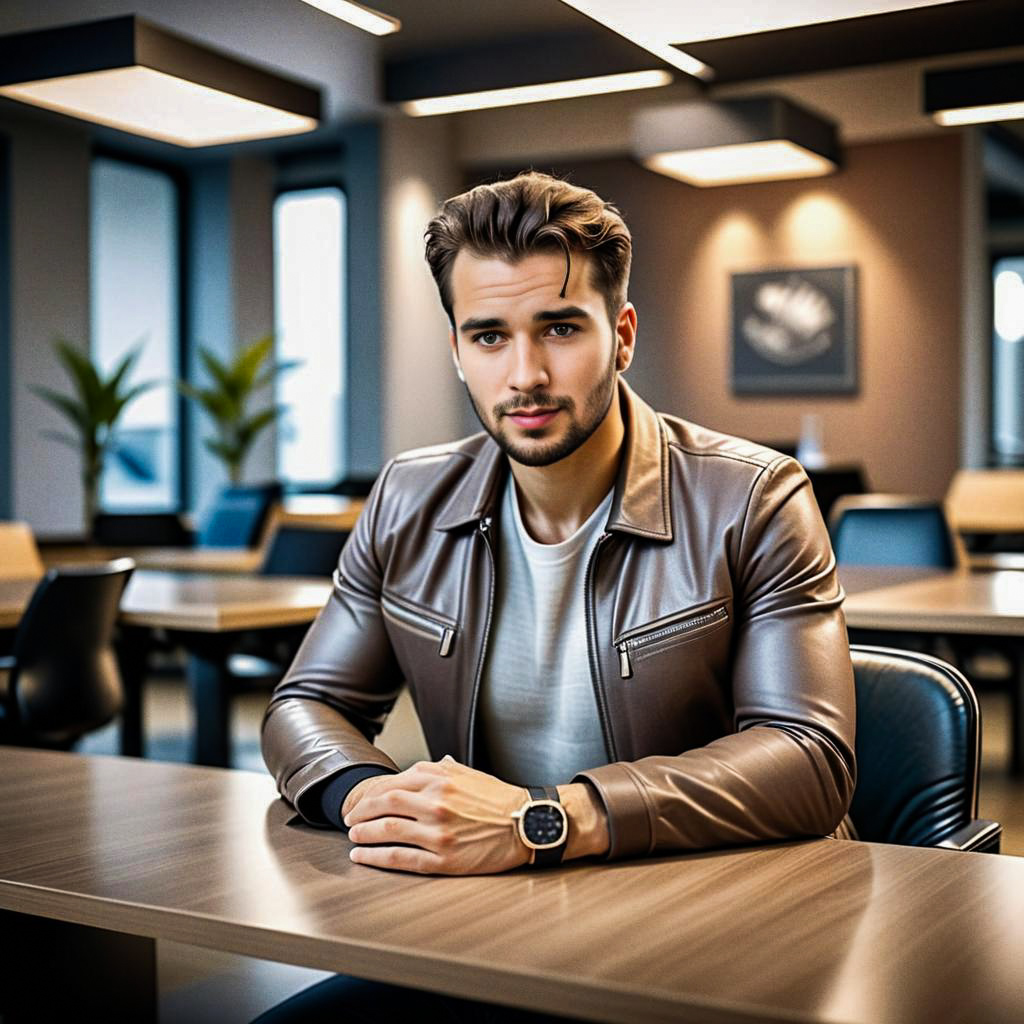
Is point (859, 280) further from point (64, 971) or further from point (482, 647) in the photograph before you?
point (64, 971)

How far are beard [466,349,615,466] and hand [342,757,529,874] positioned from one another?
15.4 inches

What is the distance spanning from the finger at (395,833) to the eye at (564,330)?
22.3 inches

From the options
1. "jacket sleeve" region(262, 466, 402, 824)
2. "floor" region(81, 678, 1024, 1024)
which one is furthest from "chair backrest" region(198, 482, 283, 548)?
"jacket sleeve" region(262, 466, 402, 824)

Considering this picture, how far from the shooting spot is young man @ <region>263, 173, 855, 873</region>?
1353 millimetres

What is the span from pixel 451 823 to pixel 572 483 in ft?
1.78

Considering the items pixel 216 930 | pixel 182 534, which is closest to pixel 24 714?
pixel 216 930

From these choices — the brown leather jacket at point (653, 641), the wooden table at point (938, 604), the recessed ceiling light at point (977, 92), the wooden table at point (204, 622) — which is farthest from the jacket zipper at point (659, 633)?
the recessed ceiling light at point (977, 92)

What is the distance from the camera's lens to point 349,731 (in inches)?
62.3

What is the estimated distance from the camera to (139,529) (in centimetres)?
761

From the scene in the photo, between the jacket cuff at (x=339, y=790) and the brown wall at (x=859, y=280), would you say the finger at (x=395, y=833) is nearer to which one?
the jacket cuff at (x=339, y=790)

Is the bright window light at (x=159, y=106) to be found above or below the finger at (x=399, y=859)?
above

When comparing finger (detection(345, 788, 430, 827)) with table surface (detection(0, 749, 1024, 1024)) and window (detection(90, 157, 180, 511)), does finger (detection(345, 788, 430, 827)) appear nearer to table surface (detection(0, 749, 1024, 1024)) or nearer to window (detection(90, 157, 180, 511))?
table surface (detection(0, 749, 1024, 1024))

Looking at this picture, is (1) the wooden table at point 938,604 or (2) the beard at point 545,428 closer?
(2) the beard at point 545,428

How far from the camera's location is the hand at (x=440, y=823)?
3.96 ft
